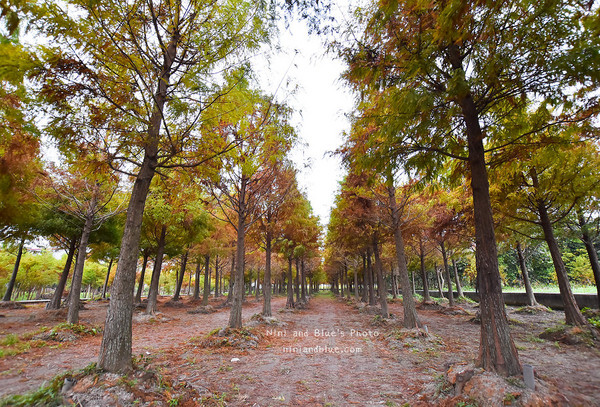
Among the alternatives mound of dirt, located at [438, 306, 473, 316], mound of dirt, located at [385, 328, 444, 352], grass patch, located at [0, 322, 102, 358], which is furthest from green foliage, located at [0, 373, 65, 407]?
mound of dirt, located at [438, 306, 473, 316]

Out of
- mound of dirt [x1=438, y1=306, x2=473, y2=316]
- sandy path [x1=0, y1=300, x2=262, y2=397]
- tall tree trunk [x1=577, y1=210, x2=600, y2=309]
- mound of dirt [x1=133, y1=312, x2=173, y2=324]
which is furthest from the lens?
mound of dirt [x1=438, y1=306, x2=473, y2=316]

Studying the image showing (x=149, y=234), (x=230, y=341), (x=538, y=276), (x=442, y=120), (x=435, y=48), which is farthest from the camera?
(x=538, y=276)

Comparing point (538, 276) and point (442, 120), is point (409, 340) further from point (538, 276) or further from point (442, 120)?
point (538, 276)

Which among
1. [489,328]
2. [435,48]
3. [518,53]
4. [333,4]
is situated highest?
[333,4]

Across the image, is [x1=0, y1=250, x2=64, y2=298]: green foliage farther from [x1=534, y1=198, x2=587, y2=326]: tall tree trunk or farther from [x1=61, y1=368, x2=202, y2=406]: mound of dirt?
[x1=534, y1=198, x2=587, y2=326]: tall tree trunk

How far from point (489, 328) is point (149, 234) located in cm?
1773

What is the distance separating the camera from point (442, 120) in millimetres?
4637

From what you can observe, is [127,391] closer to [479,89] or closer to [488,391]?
[488,391]

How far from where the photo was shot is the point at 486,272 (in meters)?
4.34

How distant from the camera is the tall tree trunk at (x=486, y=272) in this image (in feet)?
13.0

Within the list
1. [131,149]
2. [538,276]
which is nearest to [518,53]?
[131,149]

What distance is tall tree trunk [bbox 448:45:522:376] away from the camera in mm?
3961

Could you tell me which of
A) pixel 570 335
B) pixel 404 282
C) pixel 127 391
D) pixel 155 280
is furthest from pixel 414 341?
pixel 155 280

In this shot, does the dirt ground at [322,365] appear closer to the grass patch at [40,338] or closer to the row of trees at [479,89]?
the grass patch at [40,338]
